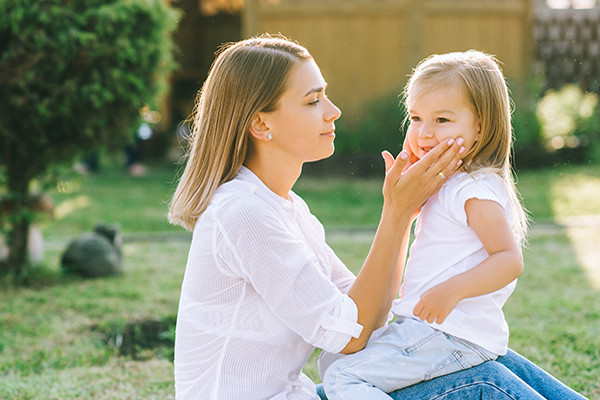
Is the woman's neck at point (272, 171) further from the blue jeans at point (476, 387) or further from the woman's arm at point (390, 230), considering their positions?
the blue jeans at point (476, 387)

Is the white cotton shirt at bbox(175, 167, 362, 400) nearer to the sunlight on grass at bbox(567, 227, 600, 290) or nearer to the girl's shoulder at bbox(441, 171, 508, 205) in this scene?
the girl's shoulder at bbox(441, 171, 508, 205)

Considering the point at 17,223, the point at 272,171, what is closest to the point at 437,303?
the point at 272,171

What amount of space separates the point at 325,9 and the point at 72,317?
22.9 feet

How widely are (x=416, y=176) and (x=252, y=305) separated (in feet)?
1.80

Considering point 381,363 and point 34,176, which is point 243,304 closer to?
point 381,363

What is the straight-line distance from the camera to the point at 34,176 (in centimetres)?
530

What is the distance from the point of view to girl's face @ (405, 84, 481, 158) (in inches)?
79.2

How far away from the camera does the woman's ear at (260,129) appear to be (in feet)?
6.49

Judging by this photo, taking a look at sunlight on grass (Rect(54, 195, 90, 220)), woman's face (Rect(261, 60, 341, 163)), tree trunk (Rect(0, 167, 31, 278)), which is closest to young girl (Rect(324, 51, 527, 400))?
woman's face (Rect(261, 60, 341, 163))

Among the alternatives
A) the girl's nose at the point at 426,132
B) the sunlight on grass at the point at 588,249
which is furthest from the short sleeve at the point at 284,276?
the sunlight on grass at the point at 588,249

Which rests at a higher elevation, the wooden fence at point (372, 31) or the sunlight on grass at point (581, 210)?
the wooden fence at point (372, 31)

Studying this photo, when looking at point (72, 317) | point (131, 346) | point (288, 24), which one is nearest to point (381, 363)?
point (131, 346)

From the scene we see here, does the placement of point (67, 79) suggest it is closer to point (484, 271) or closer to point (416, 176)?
point (416, 176)

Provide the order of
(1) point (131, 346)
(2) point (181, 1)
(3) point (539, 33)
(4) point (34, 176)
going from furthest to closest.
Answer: (2) point (181, 1), (3) point (539, 33), (4) point (34, 176), (1) point (131, 346)
